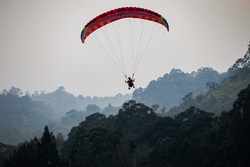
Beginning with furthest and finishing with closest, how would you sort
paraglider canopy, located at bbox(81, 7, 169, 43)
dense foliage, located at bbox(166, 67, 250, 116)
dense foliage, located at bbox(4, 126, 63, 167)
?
dense foliage, located at bbox(166, 67, 250, 116) < dense foliage, located at bbox(4, 126, 63, 167) < paraglider canopy, located at bbox(81, 7, 169, 43)

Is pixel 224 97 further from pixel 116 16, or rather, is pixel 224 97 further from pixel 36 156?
pixel 36 156

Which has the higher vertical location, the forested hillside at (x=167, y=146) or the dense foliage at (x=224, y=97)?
the dense foliage at (x=224, y=97)

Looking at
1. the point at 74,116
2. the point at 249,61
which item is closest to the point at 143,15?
the point at 249,61

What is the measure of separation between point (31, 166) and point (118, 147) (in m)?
13.4

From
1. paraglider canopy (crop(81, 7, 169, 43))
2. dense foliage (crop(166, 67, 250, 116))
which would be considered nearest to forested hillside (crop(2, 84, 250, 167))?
paraglider canopy (crop(81, 7, 169, 43))

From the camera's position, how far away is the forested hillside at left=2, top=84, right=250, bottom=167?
103 feet

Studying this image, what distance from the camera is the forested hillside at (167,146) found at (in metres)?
31.5

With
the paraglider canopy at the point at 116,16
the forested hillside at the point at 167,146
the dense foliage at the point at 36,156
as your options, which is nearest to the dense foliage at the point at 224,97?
the forested hillside at the point at 167,146

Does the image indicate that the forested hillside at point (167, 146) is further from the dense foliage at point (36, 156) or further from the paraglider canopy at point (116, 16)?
the paraglider canopy at point (116, 16)

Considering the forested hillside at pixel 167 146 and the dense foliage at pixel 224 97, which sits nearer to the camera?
the forested hillside at pixel 167 146

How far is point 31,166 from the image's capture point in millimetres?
31828

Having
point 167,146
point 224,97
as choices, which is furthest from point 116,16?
point 224,97

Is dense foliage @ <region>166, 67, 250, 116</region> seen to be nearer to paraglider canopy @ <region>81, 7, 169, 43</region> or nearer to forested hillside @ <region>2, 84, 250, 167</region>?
forested hillside @ <region>2, 84, 250, 167</region>

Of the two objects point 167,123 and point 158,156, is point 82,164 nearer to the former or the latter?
point 158,156
